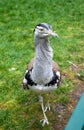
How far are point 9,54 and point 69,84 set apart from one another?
1.32 meters

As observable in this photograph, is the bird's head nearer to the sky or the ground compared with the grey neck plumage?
nearer to the sky

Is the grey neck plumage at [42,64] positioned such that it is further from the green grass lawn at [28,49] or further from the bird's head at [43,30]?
the green grass lawn at [28,49]

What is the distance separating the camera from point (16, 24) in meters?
6.71

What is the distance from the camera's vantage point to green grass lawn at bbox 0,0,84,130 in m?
4.14

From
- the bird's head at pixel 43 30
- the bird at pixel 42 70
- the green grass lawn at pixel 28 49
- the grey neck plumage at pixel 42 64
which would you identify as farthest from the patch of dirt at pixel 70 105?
the bird's head at pixel 43 30

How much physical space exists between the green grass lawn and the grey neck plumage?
0.71 metres

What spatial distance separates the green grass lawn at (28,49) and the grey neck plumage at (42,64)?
2.33 feet

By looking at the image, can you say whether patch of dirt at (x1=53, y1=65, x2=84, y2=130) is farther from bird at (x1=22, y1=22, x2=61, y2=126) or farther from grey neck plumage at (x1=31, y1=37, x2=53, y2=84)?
grey neck plumage at (x1=31, y1=37, x2=53, y2=84)

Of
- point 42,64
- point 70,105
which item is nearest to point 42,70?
point 42,64

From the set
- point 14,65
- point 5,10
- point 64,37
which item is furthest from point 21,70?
point 5,10

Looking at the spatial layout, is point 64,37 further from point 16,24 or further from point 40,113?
point 40,113

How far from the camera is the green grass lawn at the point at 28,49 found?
414 cm

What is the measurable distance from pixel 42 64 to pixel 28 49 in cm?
222

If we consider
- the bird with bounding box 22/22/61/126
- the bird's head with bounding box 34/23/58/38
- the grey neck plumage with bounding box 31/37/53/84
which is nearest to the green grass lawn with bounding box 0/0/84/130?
the bird with bounding box 22/22/61/126
